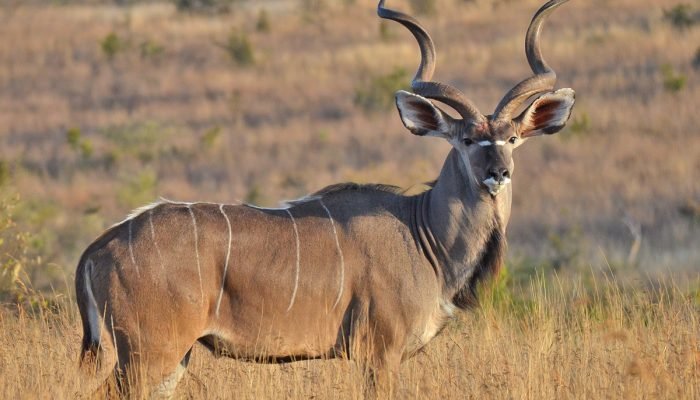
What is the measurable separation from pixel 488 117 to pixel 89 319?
2623mm

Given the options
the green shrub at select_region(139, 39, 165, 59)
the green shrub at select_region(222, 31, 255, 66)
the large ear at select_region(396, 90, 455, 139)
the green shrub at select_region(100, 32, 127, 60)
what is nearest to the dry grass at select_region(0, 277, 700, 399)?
the large ear at select_region(396, 90, 455, 139)

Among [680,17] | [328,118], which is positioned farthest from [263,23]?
[680,17]

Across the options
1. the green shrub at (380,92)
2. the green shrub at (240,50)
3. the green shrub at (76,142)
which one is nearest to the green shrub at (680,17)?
the green shrub at (380,92)

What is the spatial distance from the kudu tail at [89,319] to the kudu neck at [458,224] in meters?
2.00

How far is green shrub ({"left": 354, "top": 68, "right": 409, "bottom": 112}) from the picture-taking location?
1057 inches

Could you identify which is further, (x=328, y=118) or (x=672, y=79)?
(x=328, y=118)

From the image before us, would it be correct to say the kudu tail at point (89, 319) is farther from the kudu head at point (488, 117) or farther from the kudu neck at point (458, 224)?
the kudu head at point (488, 117)

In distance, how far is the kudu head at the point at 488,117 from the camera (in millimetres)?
7344

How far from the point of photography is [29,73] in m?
31.2

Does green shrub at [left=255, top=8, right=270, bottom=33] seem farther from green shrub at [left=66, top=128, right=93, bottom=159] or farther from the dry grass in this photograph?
the dry grass

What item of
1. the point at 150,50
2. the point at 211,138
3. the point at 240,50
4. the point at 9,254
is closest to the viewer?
the point at 9,254

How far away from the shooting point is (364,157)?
23.7 metres

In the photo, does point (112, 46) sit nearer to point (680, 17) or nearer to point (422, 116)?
point (680, 17)

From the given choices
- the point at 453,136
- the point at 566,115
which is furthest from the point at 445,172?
the point at 566,115
